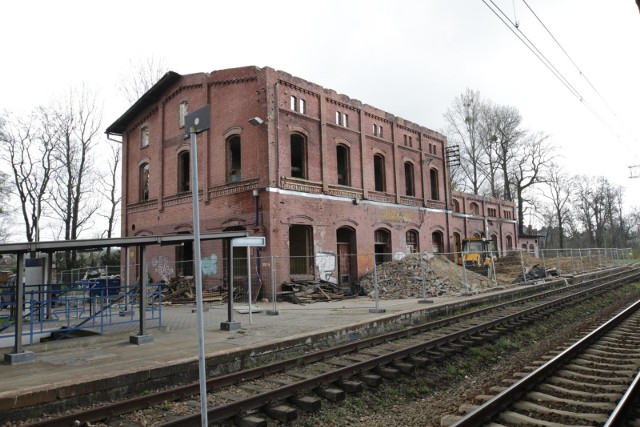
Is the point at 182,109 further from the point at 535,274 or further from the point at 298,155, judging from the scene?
the point at 535,274

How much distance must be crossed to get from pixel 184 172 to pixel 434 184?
17.8 m

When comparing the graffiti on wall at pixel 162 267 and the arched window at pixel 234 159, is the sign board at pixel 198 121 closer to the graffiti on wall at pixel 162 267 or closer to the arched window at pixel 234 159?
the arched window at pixel 234 159

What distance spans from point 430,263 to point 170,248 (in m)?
13.9

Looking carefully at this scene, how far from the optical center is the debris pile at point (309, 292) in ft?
60.8

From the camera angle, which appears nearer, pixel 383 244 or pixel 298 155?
pixel 298 155

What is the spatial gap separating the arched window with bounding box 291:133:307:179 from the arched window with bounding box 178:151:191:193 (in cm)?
596

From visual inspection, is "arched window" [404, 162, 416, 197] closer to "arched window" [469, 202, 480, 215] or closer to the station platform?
"arched window" [469, 202, 480, 215]

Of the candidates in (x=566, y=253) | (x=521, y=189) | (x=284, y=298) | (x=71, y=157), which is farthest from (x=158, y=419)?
(x=521, y=189)

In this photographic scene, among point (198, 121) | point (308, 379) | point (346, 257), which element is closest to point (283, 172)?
point (346, 257)

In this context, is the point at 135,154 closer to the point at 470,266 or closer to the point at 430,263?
the point at 430,263

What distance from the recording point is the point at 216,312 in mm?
15320

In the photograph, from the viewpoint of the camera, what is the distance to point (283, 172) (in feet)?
65.3

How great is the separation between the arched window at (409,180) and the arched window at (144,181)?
16734 millimetres

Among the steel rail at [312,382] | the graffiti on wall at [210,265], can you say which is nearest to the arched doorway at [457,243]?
the graffiti on wall at [210,265]
